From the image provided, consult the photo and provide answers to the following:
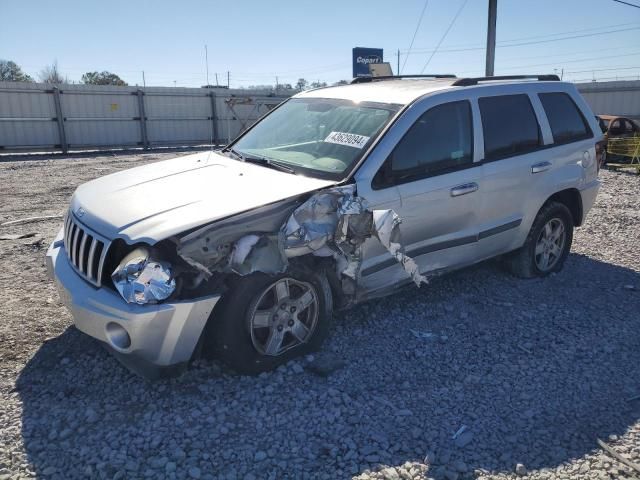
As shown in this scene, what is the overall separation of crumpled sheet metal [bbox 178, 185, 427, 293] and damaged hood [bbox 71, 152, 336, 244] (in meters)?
0.16

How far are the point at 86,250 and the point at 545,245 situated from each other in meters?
4.12

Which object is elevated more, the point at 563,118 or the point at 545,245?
the point at 563,118

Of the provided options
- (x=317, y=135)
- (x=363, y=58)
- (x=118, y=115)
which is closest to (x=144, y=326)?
(x=317, y=135)

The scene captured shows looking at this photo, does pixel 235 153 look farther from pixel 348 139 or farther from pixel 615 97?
pixel 615 97

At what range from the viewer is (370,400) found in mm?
3141

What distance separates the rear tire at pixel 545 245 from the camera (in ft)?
16.4

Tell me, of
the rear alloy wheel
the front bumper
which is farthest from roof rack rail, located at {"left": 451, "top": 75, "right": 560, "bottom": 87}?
the front bumper

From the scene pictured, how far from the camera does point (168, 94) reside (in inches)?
768

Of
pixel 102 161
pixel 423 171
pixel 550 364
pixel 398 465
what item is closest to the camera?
pixel 398 465

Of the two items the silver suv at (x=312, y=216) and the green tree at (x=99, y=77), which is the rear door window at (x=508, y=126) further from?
the green tree at (x=99, y=77)

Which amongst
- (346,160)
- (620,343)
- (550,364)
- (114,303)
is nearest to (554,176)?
(620,343)

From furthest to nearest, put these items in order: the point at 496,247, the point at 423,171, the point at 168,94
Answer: the point at 168,94 < the point at 496,247 < the point at 423,171

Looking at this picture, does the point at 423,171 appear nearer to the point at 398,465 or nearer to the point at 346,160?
the point at 346,160

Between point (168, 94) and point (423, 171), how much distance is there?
690 inches
